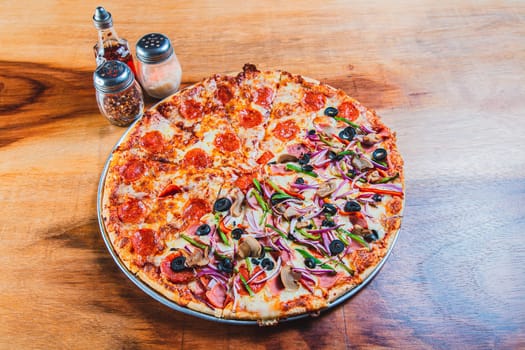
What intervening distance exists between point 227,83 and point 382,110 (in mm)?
1110

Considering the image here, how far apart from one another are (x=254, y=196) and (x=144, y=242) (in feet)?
2.16

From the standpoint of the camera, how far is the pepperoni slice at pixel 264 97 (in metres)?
3.22

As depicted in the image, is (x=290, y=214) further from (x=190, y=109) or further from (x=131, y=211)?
(x=190, y=109)

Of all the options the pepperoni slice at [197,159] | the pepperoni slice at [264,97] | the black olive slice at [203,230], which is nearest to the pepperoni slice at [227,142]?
the pepperoni slice at [197,159]

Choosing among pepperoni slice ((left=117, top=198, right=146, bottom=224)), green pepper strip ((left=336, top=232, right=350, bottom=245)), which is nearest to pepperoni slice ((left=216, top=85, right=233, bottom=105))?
pepperoni slice ((left=117, top=198, right=146, bottom=224))

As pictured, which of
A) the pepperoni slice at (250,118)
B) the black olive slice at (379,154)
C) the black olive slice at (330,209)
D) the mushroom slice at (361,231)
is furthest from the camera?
the pepperoni slice at (250,118)

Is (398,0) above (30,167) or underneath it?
above

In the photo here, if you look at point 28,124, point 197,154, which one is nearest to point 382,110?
point 197,154

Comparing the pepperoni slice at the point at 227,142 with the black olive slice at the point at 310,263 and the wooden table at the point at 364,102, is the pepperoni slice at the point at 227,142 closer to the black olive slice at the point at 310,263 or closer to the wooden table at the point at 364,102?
the wooden table at the point at 364,102

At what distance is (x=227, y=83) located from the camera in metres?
3.30

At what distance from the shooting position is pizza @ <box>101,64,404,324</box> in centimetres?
238

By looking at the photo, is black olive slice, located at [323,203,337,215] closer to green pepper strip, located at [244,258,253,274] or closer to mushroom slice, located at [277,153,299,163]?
mushroom slice, located at [277,153,299,163]

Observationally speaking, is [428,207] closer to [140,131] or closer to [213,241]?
[213,241]

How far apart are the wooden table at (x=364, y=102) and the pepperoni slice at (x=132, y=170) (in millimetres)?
302
